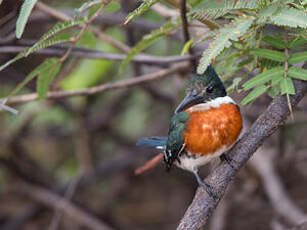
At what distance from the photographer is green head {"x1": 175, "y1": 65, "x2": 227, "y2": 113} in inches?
80.3

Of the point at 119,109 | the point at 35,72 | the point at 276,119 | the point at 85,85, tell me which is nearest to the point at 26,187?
the point at 119,109

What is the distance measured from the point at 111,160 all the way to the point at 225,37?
3091 mm

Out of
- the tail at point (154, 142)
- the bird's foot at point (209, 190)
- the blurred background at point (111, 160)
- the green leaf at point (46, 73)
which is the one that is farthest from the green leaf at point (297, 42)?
the blurred background at point (111, 160)

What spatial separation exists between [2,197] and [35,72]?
9.49 ft

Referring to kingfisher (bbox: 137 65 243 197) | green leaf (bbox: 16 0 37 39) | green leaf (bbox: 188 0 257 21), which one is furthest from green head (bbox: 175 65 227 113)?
green leaf (bbox: 16 0 37 39)

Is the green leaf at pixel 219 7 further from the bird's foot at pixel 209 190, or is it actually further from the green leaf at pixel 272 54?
the bird's foot at pixel 209 190

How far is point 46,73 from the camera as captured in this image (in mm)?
2039

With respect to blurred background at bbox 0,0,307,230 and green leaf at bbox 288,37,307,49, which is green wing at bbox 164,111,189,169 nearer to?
green leaf at bbox 288,37,307,49

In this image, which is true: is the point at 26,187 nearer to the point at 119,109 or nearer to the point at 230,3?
the point at 119,109

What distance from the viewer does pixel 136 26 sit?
10.8 ft

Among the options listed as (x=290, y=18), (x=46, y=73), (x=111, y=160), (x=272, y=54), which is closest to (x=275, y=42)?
(x=272, y=54)

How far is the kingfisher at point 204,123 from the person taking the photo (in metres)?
1.96

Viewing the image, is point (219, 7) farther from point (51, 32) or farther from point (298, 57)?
point (51, 32)

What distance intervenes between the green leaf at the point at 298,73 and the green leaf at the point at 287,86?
21 millimetres
